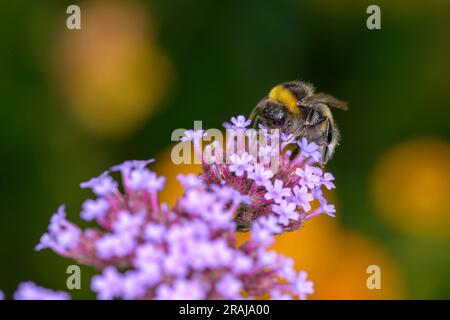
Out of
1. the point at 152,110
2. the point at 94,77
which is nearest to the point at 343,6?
the point at 152,110

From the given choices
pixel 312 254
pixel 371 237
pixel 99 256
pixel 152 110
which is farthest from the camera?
pixel 152 110

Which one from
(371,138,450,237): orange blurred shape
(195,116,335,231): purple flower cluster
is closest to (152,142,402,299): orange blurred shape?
(371,138,450,237): orange blurred shape

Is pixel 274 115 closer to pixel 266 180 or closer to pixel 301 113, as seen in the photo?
pixel 301 113

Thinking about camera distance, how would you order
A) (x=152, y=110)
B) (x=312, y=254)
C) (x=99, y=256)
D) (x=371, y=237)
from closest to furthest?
(x=99, y=256), (x=312, y=254), (x=371, y=237), (x=152, y=110)

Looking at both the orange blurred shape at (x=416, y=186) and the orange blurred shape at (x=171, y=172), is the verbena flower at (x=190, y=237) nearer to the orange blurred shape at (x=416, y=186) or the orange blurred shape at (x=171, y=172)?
the orange blurred shape at (x=171, y=172)
